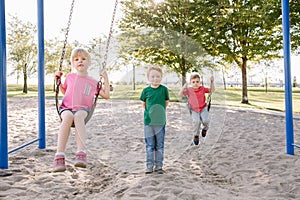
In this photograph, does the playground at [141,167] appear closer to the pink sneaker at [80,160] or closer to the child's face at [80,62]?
the child's face at [80,62]

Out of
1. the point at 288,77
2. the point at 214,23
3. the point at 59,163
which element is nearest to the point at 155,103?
the point at 59,163

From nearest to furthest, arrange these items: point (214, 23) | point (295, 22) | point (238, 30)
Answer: point (295, 22), point (214, 23), point (238, 30)

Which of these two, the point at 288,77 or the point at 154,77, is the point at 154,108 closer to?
the point at 154,77

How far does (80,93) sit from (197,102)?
176 cm

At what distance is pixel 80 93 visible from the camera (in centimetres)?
285

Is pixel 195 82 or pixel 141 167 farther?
pixel 141 167

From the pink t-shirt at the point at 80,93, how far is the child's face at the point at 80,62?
0.09 m

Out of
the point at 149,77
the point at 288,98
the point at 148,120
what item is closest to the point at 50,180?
the point at 148,120

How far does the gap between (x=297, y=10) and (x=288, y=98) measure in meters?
8.31

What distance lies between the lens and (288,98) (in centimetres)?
459

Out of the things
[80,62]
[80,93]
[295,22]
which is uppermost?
[295,22]

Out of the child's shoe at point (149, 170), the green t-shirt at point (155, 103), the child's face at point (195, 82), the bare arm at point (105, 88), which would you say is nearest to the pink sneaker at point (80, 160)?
the bare arm at point (105, 88)

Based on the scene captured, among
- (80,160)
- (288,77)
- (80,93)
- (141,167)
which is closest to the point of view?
(80,160)

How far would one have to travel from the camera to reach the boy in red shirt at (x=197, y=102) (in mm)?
3684
